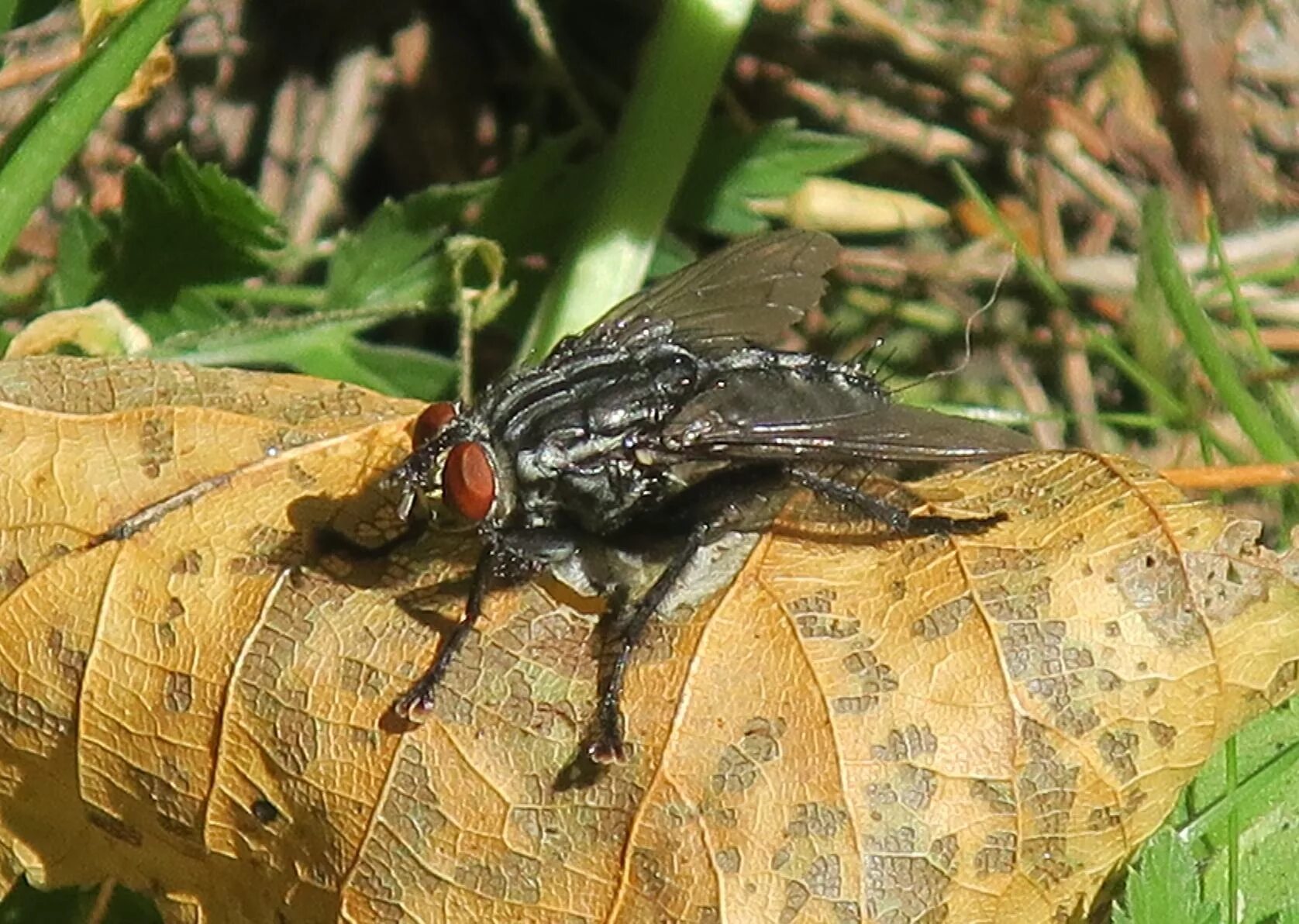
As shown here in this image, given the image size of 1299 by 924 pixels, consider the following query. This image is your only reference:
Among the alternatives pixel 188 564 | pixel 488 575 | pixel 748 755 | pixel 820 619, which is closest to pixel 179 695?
pixel 188 564

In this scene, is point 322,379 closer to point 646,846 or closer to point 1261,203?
point 646,846

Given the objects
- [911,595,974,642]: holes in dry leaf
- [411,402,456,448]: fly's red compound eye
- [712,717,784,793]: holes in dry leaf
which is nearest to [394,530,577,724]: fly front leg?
[411,402,456,448]: fly's red compound eye

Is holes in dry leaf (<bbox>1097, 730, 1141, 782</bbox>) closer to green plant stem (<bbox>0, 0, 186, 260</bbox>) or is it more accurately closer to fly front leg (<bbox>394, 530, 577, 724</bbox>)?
fly front leg (<bbox>394, 530, 577, 724</bbox>)

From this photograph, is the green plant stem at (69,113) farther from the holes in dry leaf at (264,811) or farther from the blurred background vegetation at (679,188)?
the holes in dry leaf at (264,811)

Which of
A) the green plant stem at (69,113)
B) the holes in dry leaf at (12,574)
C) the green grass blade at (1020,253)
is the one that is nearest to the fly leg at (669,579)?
the holes in dry leaf at (12,574)

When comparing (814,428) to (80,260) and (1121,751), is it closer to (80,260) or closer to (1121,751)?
(1121,751)
